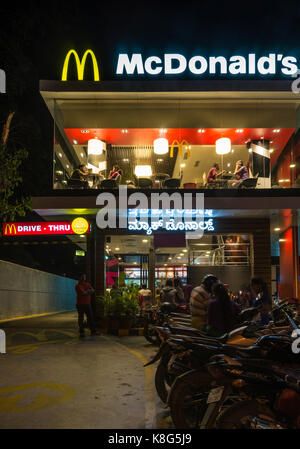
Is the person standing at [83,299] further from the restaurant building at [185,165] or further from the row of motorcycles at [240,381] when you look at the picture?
the row of motorcycles at [240,381]

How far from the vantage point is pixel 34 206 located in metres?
13.4

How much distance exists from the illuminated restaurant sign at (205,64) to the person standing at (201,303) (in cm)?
1103

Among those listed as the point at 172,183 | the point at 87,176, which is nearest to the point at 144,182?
the point at 172,183

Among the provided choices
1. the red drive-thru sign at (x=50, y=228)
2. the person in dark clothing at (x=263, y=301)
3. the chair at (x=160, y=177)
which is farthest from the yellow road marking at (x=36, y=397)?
the chair at (x=160, y=177)

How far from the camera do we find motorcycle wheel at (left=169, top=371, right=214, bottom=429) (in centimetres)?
414

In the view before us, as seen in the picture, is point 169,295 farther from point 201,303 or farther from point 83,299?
point 201,303

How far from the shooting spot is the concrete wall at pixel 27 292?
17656mm

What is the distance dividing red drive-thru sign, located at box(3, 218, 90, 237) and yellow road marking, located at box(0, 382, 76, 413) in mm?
7663

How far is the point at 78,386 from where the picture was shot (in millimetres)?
6516

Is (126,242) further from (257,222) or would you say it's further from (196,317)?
(196,317)

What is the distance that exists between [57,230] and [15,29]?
690cm

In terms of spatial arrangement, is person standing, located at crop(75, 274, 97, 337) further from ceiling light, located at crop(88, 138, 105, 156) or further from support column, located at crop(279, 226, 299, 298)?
support column, located at crop(279, 226, 299, 298)

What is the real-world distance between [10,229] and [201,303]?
9.12 m

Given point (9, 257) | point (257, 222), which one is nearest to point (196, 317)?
point (257, 222)
